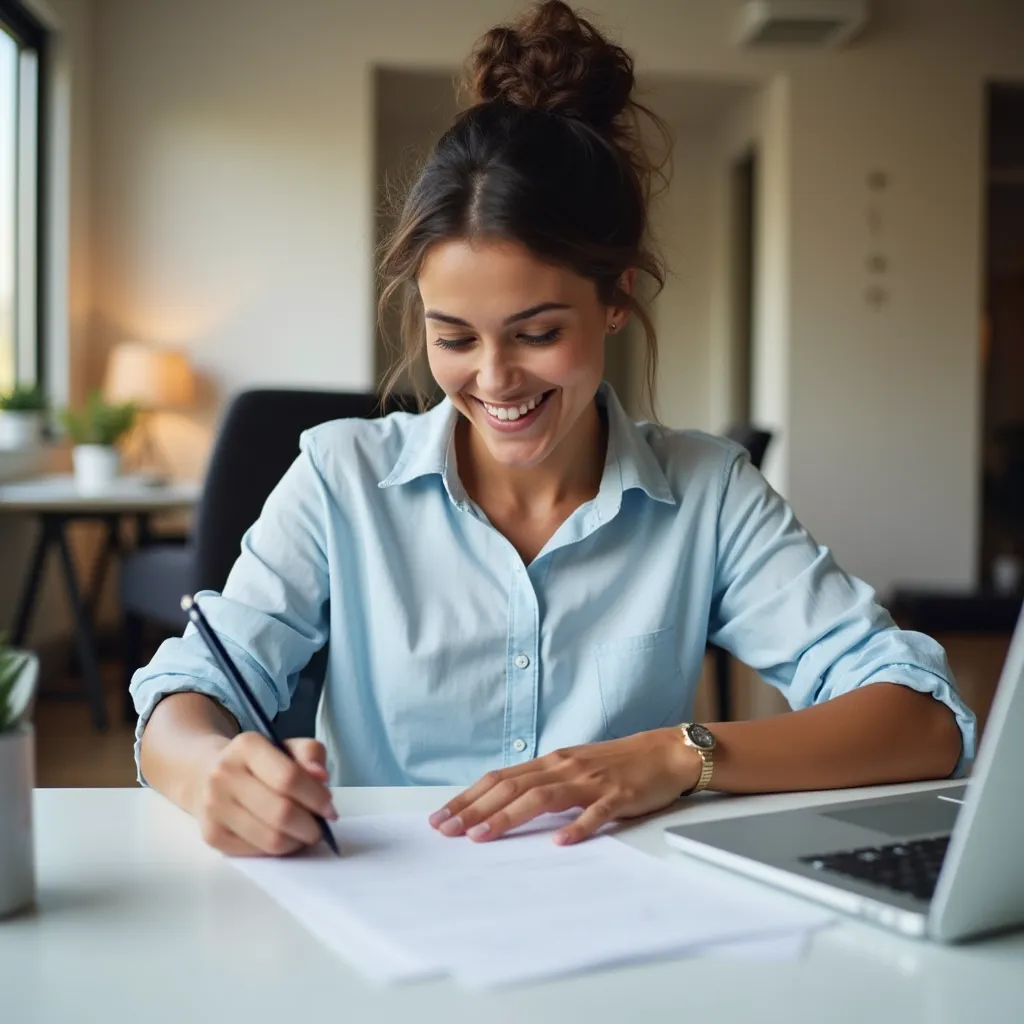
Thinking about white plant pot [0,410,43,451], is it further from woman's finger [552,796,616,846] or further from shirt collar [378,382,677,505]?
woman's finger [552,796,616,846]

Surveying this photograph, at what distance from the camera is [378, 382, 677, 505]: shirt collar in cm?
120

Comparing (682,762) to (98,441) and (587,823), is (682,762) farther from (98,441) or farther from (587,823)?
(98,441)

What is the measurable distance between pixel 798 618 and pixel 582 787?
40cm

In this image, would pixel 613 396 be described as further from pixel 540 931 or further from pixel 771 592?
pixel 540 931

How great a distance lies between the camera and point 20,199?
189 inches

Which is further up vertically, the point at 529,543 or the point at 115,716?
the point at 529,543

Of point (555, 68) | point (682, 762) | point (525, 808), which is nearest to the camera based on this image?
point (525, 808)

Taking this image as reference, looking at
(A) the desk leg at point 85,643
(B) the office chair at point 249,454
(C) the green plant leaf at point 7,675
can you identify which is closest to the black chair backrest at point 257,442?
(B) the office chair at point 249,454

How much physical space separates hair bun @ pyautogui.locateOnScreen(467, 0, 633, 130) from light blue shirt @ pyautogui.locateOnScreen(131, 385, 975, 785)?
0.33m

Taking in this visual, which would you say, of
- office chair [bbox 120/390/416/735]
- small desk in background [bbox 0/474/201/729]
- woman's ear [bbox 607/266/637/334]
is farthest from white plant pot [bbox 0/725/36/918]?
small desk in background [bbox 0/474/201/729]

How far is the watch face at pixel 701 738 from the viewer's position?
903 millimetres

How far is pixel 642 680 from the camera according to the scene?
1174 mm

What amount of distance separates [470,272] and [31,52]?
4393 millimetres

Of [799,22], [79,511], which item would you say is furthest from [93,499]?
[799,22]
